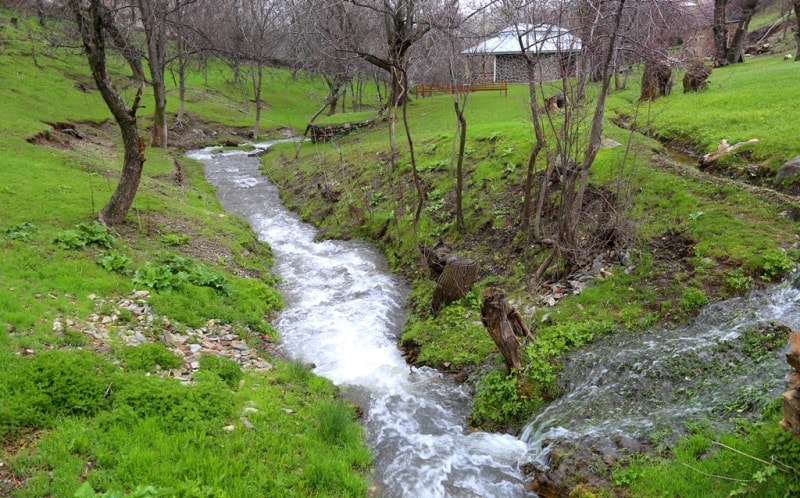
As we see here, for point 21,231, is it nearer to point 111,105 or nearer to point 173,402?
point 111,105

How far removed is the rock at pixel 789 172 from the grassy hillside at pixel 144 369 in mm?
10305

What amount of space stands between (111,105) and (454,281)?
885cm

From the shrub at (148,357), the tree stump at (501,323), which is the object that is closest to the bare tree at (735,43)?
the tree stump at (501,323)

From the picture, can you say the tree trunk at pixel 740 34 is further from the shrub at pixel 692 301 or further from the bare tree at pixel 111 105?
the bare tree at pixel 111 105

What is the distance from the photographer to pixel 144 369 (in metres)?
7.19

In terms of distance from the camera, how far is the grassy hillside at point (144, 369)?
18.1ft

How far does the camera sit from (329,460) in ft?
Answer: 20.8

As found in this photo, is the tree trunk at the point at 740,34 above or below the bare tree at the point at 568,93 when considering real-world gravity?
above

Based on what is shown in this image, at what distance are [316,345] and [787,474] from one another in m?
7.54

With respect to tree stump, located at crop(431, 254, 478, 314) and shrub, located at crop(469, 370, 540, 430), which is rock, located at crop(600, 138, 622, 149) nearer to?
tree stump, located at crop(431, 254, 478, 314)

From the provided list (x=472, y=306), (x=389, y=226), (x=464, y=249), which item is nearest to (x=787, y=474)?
(x=472, y=306)

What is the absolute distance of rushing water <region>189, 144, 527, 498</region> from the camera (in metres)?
6.47

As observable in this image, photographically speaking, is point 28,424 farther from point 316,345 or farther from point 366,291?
point 366,291

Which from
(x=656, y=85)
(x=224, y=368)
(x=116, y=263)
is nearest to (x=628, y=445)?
(x=224, y=368)
